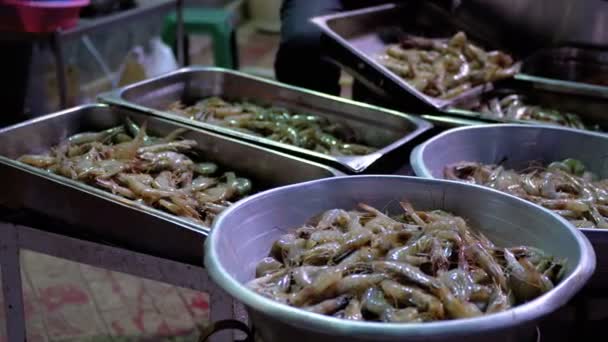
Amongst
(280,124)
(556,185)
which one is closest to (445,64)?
(280,124)

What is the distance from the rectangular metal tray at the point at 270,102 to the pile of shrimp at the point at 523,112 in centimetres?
40

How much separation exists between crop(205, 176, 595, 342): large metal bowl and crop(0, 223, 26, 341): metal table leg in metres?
0.87

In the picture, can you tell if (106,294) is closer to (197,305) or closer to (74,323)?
(74,323)

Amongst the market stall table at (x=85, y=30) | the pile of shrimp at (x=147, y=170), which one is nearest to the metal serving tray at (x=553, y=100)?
the pile of shrimp at (x=147, y=170)

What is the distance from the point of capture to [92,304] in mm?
3135

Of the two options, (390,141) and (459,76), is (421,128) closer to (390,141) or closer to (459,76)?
(390,141)

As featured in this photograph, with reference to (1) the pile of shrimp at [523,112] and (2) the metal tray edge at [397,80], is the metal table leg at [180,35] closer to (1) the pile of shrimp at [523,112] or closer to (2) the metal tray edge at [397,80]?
(2) the metal tray edge at [397,80]

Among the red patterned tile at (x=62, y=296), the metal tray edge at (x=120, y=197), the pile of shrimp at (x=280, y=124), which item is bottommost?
the red patterned tile at (x=62, y=296)

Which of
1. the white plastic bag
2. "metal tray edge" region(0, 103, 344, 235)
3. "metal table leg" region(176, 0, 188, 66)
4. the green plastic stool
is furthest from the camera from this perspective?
the green plastic stool

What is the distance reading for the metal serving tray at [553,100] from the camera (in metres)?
2.62

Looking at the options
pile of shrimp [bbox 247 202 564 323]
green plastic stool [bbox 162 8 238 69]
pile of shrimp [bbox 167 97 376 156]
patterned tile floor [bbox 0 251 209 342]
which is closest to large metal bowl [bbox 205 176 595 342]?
pile of shrimp [bbox 247 202 564 323]

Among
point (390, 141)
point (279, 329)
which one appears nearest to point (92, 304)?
point (390, 141)

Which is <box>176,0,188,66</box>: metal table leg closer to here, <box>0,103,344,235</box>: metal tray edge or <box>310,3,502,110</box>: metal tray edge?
<box>310,3,502,110</box>: metal tray edge

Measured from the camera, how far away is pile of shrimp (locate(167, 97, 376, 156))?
8.07 ft
